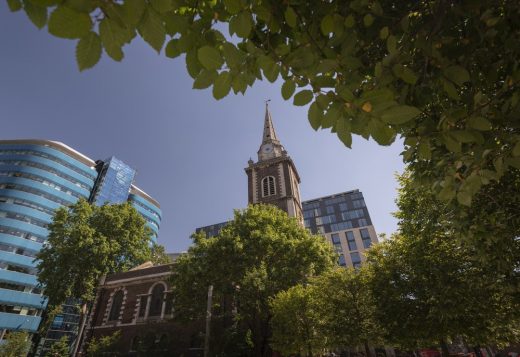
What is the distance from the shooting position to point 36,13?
1.43m

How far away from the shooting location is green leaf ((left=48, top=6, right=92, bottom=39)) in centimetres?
129

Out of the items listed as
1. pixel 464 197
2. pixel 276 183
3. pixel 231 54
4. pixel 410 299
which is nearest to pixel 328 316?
pixel 410 299

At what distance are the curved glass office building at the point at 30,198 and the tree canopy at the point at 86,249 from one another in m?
11.6

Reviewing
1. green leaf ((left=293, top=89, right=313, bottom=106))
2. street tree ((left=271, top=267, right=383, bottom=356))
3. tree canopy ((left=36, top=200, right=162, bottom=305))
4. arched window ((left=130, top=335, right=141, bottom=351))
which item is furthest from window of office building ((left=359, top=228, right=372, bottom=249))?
green leaf ((left=293, top=89, right=313, bottom=106))

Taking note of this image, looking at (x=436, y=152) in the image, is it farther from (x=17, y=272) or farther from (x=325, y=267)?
(x=17, y=272)

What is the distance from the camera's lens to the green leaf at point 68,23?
1.29 metres

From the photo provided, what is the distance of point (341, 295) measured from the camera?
1764cm

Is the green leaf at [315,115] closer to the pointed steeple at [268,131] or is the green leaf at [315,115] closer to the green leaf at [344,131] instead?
the green leaf at [344,131]

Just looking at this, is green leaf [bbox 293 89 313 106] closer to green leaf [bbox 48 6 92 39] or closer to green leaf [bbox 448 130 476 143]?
green leaf [bbox 448 130 476 143]

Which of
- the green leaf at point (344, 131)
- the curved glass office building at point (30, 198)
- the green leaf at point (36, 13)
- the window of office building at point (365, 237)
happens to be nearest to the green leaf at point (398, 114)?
the green leaf at point (344, 131)

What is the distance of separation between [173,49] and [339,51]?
164 centimetres

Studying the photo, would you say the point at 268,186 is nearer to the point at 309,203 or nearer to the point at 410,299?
the point at 410,299

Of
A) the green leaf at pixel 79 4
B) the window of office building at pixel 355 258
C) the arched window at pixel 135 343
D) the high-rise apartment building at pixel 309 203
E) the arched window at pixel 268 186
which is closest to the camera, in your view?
the green leaf at pixel 79 4

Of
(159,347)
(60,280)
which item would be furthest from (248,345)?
(60,280)
